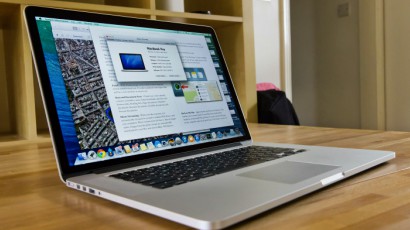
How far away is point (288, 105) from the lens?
158cm

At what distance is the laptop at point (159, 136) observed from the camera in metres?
0.43

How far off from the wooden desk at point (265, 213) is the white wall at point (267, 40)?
46.4 inches

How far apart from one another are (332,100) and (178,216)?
2814 mm

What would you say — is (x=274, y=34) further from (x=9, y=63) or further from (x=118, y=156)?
(x=118, y=156)

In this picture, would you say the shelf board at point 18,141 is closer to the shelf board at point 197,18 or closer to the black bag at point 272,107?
the shelf board at point 197,18

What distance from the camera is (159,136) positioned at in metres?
0.66

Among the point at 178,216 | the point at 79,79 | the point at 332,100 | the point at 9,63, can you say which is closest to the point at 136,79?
the point at 79,79

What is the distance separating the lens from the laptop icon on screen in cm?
65

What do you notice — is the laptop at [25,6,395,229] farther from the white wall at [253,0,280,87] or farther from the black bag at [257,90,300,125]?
the white wall at [253,0,280,87]

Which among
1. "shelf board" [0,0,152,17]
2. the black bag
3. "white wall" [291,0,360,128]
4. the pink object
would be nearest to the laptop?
"shelf board" [0,0,152,17]

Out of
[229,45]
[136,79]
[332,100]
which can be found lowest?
[332,100]

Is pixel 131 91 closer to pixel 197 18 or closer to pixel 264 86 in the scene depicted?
pixel 197 18

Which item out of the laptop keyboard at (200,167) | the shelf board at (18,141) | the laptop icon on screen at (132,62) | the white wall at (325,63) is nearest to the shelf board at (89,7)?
the shelf board at (18,141)

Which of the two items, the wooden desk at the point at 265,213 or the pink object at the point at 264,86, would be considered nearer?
the wooden desk at the point at 265,213
